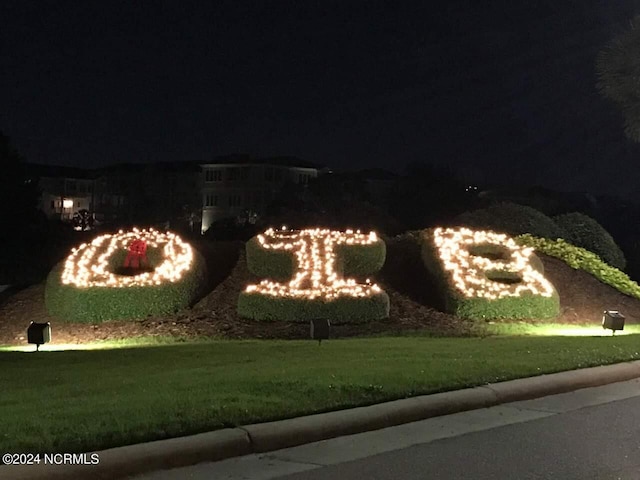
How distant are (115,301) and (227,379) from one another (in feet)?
27.1

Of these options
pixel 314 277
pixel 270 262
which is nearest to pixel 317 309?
pixel 314 277

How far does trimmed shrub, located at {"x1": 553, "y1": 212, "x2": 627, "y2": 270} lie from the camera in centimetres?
2552

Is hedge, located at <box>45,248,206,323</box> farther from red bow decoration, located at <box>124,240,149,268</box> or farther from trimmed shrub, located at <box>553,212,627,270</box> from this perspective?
trimmed shrub, located at <box>553,212,627,270</box>

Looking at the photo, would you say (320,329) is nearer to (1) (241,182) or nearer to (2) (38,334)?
(2) (38,334)

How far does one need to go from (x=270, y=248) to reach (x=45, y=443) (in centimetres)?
1150

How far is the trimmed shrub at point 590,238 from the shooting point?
25516 millimetres

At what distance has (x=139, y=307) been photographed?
1705cm

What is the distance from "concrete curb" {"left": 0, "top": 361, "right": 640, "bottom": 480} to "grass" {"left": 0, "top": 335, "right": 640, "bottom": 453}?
20 centimetres

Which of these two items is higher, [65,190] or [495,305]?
[65,190]

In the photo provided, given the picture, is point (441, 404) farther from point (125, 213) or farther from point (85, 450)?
point (125, 213)

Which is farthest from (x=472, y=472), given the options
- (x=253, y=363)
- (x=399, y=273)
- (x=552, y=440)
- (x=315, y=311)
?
(x=399, y=273)

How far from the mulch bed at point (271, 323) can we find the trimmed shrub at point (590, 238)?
507 cm

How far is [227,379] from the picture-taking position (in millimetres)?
9266

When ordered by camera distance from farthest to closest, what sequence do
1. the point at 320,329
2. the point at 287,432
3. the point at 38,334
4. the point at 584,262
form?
the point at 584,262
the point at 38,334
the point at 320,329
the point at 287,432
